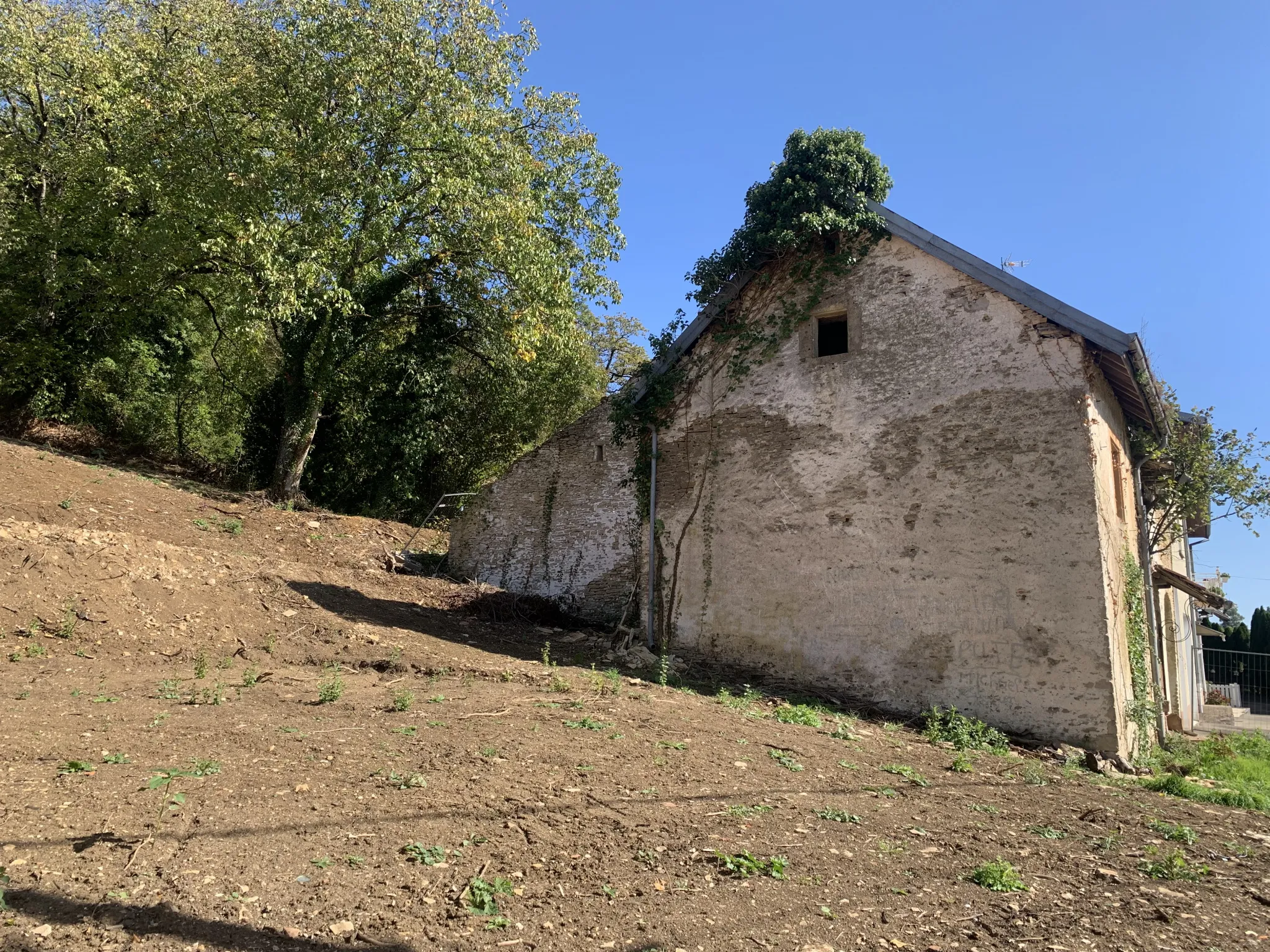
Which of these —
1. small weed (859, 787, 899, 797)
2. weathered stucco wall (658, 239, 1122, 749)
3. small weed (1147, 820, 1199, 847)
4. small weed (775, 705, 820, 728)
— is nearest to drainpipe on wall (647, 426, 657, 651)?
weathered stucco wall (658, 239, 1122, 749)

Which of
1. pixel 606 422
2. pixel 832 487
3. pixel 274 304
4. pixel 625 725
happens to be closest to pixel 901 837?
pixel 625 725

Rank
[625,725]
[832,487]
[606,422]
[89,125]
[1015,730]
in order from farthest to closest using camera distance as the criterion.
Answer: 1. [89,125]
2. [606,422]
3. [832,487]
4. [1015,730]
5. [625,725]

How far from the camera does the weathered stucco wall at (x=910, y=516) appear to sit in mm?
9211

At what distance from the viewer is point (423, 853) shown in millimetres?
4141

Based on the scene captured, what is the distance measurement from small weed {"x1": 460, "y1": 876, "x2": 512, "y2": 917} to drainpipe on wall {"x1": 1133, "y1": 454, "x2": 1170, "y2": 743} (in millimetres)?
11087

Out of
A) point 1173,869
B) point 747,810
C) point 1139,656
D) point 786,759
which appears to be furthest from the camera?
point 1139,656

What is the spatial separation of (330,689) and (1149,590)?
1206 centimetres

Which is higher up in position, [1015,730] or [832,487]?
[832,487]

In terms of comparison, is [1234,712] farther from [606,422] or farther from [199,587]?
[199,587]

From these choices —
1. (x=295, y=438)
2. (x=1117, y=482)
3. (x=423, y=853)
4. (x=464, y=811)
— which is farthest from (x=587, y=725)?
(x=295, y=438)

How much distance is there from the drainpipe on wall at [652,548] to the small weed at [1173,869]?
24.8 ft

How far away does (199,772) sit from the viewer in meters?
4.84

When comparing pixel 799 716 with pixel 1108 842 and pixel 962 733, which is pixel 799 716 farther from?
pixel 1108 842

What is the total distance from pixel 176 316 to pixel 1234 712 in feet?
103
